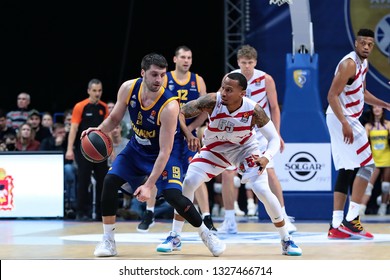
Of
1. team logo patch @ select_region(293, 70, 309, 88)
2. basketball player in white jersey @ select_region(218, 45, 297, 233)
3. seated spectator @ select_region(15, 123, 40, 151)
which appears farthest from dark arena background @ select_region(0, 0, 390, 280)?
seated spectator @ select_region(15, 123, 40, 151)

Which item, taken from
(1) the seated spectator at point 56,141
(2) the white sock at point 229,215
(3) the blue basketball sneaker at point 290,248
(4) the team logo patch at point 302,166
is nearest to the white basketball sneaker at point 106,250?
(3) the blue basketball sneaker at point 290,248

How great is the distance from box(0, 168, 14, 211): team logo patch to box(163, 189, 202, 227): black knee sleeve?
521 centimetres

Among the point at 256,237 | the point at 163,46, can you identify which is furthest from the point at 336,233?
the point at 163,46

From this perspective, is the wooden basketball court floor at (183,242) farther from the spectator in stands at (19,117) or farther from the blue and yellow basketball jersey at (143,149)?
the spectator in stands at (19,117)

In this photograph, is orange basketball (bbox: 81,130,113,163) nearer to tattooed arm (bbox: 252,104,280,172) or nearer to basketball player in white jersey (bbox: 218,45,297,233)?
tattooed arm (bbox: 252,104,280,172)

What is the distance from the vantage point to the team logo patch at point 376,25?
42.4ft

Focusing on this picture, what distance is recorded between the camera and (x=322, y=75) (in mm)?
12891

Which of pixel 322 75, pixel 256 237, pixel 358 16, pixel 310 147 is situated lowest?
pixel 256 237

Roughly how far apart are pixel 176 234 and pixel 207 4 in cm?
832

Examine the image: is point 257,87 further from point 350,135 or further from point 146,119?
point 146,119
